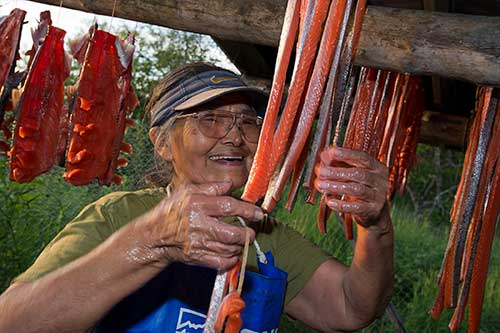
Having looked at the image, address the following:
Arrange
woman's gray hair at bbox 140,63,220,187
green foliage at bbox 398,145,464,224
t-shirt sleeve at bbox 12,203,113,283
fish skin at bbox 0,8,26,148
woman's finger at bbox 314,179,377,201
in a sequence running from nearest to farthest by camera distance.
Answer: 1. woman's finger at bbox 314,179,377,201
2. t-shirt sleeve at bbox 12,203,113,283
3. woman's gray hair at bbox 140,63,220,187
4. fish skin at bbox 0,8,26,148
5. green foliage at bbox 398,145,464,224

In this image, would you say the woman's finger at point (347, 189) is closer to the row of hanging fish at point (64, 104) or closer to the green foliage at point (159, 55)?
the row of hanging fish at point (64, 104)

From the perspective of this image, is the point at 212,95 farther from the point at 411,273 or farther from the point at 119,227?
the point at 411,273

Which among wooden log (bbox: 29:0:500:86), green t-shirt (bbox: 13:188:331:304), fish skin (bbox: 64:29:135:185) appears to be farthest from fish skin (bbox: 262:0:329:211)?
fish skin (bbox: 64:29:135:185)

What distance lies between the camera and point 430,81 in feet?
16.0

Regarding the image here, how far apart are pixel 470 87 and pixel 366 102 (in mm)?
2029

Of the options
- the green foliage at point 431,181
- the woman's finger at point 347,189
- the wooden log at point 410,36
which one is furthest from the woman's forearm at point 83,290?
the green foliage at point 431,181

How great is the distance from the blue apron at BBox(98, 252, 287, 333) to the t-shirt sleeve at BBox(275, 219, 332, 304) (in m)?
0.20

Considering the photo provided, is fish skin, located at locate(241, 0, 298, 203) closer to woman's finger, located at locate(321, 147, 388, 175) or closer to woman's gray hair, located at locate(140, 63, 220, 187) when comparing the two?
woman's finger, located at locate(321, 147, 388, 175)

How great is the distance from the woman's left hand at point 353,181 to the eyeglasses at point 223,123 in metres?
0.58

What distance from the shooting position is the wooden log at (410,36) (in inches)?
81.4

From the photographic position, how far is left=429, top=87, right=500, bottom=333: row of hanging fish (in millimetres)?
2762

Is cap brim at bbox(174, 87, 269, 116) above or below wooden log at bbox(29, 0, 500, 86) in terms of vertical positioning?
below

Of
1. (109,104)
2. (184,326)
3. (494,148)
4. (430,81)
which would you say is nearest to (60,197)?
(109,104)

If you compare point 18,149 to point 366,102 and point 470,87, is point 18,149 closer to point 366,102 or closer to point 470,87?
point 366,102
